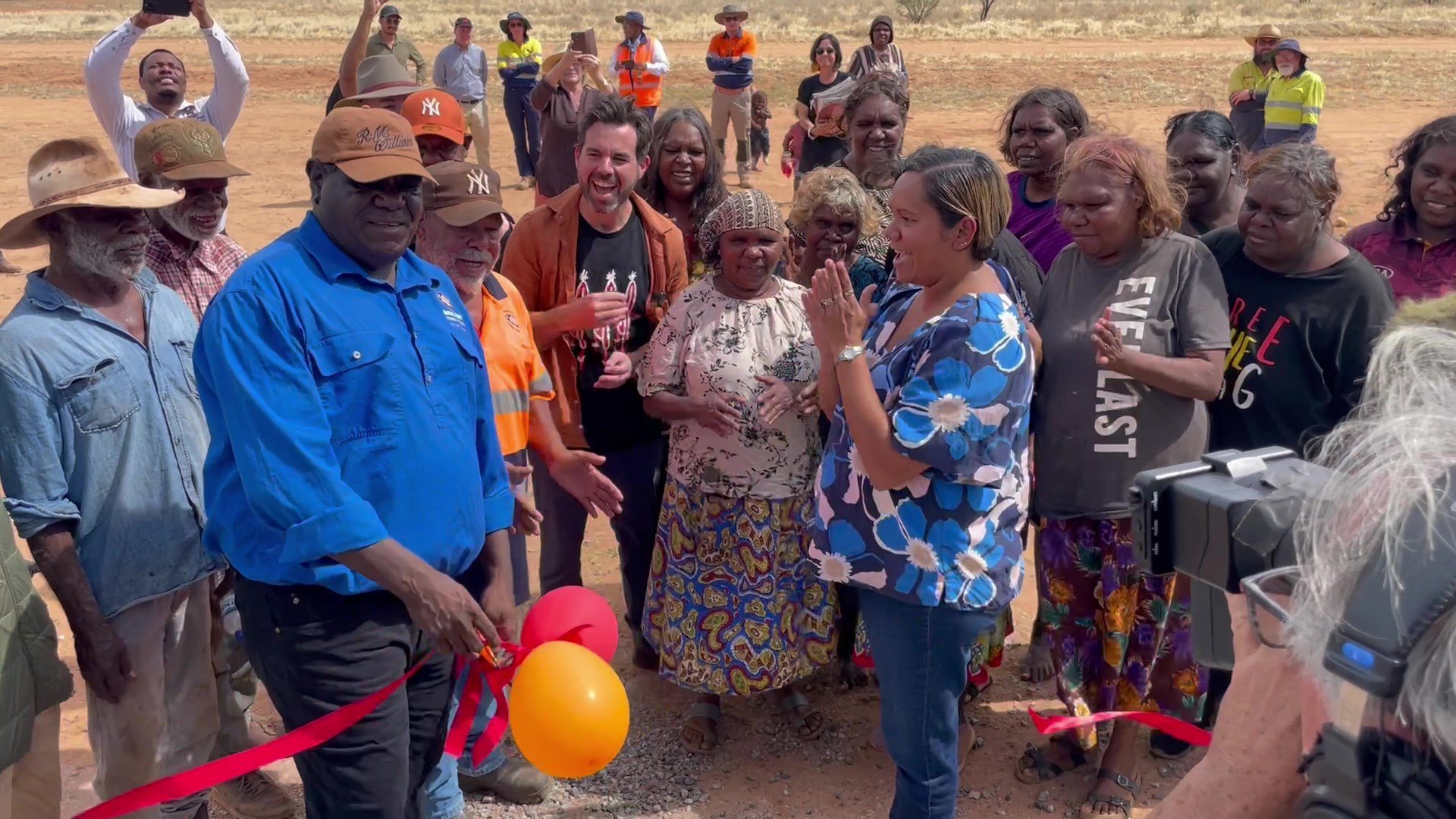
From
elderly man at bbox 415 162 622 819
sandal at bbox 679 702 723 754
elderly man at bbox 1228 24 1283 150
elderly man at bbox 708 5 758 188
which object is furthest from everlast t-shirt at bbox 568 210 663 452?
elderly man at bbox 708 5 758 188

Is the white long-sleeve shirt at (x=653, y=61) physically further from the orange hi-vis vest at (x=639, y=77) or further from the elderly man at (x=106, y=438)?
the elderly man at (x=106, y=438)

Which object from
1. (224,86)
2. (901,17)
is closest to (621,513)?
(224,86)

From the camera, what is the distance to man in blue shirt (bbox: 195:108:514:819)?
2.54 meters

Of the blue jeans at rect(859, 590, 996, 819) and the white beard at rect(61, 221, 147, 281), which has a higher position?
the white beard at rect(61, 221, 147, 281)

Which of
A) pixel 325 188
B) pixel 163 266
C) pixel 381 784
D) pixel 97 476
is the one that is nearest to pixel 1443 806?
pixel 381 784

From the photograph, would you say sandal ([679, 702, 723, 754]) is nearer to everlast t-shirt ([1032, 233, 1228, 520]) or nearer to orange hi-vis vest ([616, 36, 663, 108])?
everlast t-shirt ([1032, 233, 1228, 520])

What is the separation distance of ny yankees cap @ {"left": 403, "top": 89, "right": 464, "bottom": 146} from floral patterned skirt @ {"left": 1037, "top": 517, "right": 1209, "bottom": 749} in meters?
2.57

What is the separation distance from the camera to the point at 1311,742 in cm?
147

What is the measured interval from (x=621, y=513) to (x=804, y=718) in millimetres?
1050

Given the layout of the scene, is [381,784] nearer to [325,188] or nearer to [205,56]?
[325,188]

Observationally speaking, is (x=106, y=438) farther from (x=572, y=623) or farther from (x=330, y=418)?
(x=572, y=623)

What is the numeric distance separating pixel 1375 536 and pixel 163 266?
140 inches

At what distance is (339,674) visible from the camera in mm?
2723

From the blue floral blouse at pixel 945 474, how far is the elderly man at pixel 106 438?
5.86ft
